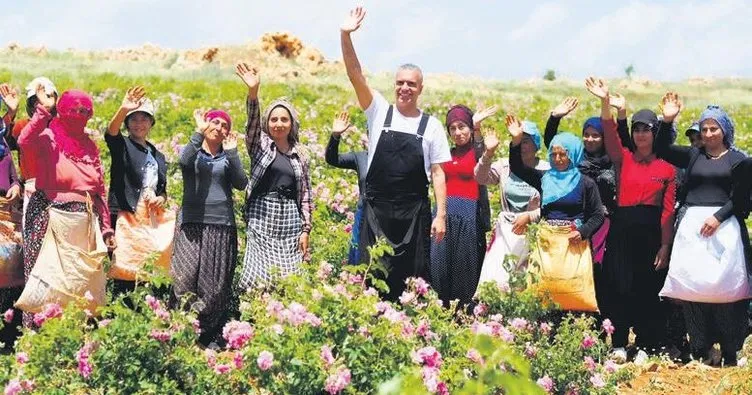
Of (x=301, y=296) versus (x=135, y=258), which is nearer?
(x=301, y=296)

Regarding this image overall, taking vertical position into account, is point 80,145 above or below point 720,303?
above

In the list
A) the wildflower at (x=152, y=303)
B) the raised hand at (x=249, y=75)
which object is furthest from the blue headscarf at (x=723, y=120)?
the wildflower at (x=152, y=303)

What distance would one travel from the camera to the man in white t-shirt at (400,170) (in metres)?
6.01

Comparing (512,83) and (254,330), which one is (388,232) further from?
(512,83)

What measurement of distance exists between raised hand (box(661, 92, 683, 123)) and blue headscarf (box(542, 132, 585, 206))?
515 mm

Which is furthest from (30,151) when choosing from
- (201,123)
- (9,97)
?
(201,123)

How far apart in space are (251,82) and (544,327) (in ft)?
6.94

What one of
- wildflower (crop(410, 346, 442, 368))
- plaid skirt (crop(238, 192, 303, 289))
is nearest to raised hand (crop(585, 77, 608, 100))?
plaid skirt (crop(238, 192, 303, 289))

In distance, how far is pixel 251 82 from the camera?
6.34 metres

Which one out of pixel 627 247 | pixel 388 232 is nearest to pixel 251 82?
pixel 388 232

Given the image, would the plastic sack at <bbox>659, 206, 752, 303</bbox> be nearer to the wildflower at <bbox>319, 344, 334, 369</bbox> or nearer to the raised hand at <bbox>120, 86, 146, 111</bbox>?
the wildflower at <bbox>319, 344, 334, 369</bbox>

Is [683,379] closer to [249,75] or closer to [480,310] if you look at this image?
[480,310]

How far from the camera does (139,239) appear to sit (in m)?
6.52

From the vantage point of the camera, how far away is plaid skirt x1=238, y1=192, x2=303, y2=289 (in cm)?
650
